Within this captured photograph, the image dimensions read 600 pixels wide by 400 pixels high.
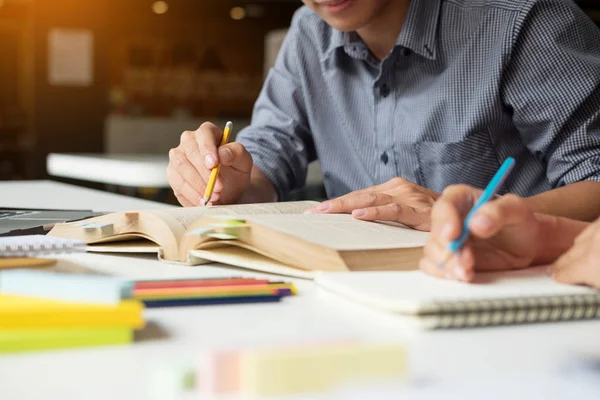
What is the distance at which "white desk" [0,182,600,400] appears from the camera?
0.45m

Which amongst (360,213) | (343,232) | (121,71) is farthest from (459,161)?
(121,71)

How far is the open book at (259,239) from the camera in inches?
29.1

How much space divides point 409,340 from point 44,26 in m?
7.22

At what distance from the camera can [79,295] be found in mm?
526

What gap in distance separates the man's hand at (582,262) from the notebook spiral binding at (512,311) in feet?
0.08

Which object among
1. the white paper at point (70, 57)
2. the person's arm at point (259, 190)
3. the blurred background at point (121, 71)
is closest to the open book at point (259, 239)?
the person's arm at point (259, 190)

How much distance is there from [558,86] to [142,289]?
86cm

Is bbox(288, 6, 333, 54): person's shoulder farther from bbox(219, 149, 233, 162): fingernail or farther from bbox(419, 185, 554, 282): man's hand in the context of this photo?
bbox(419, 185, 554, 282): man's hand

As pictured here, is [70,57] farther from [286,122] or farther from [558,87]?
[558,87]

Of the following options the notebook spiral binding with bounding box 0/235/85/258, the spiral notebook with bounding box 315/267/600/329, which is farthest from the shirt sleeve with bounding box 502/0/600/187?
the notebook spiral binding with bounding box 0/235/85/258

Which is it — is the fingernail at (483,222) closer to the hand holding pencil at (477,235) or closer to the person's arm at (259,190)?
the hand holding pencil at (477,235)

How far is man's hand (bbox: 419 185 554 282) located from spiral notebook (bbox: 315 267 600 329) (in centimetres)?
2

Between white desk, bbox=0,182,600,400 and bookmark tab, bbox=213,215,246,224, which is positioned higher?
bookmark tab, bbox=213,215,246,224

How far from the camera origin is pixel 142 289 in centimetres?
64
